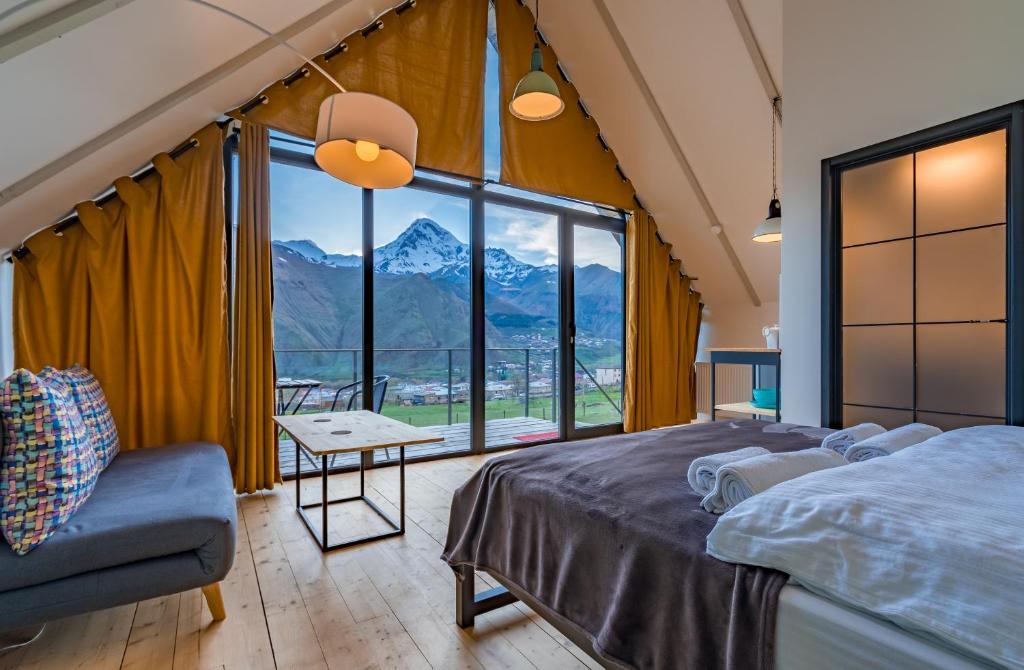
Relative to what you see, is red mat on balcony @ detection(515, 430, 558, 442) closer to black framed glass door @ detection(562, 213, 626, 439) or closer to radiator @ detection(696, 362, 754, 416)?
black framed glass door @ detection(562, 213, 626, 439)

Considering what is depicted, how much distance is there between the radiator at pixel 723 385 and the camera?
5562 millimetres

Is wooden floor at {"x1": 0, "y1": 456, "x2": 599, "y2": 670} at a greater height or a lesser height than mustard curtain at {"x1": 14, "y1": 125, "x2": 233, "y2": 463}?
lesser

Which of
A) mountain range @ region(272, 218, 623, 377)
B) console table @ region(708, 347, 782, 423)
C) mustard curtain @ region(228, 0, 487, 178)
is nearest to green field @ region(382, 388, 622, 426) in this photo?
mountain range @ region(272, 218, 623, 377)

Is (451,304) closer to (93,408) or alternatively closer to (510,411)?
(510,411)

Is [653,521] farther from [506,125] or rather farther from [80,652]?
[506,125]

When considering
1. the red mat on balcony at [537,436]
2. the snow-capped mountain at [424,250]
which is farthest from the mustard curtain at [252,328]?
the red mat on balcony at [537,436]

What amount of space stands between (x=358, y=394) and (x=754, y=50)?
3.72 metres

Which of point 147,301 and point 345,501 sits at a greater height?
point 147,301

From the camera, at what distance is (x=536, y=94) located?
2658mm

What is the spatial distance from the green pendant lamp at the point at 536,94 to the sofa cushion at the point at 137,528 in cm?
232

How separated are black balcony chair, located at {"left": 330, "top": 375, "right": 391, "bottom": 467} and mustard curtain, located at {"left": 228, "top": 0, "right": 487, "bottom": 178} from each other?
164cm

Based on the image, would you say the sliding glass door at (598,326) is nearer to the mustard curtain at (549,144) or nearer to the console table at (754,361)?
the mustard curtain at (549,144)

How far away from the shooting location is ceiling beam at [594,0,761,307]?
12.9 feet

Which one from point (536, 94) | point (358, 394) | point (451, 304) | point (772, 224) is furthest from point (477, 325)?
point (772, 224)
